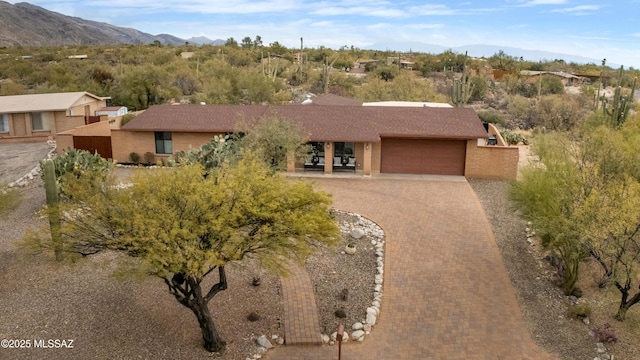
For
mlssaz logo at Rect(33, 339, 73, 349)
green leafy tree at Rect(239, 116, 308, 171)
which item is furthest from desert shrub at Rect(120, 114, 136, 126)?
mlssaz logo at Rect(33, 339, 73, 349)

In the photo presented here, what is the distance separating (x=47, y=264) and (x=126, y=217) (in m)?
6.94

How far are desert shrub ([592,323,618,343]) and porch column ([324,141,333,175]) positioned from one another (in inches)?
625

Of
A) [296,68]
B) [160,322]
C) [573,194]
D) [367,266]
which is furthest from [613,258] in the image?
[296,68]

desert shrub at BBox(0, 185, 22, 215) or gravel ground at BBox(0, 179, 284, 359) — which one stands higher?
desert shrub at BBox(0, 185, 22, 215)

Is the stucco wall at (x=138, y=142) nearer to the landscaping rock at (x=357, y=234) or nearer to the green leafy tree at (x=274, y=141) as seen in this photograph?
the green leafy tree at (x=274, y=141)

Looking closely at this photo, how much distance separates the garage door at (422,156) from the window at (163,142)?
39.1ft

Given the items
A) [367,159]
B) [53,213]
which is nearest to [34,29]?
[367,159]

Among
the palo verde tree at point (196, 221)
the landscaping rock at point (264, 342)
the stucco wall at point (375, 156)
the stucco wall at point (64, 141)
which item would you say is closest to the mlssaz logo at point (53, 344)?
the palo verde tree at point (196, 221)

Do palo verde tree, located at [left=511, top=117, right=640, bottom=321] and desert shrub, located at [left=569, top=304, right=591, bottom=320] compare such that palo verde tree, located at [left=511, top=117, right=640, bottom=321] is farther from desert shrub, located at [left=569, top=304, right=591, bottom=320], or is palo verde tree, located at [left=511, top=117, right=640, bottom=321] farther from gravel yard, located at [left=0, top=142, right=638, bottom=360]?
gravel yard, located at [left=0, top=142, right=638, bottom=360]

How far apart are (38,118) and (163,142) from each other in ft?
41.5

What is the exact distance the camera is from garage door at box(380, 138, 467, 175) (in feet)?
92.3

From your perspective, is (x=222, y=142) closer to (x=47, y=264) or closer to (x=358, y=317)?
(x=47, y=264)

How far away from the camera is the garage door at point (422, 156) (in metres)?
28.1

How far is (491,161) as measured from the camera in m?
27.6
